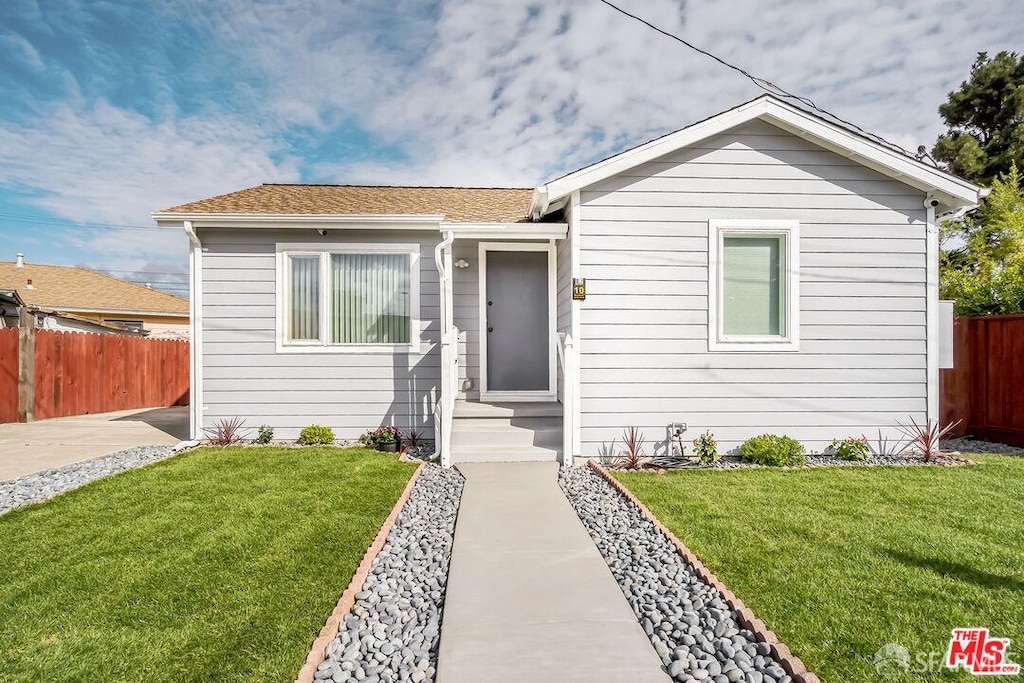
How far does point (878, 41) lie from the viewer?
340 inches

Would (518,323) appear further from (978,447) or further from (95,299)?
(95,299)

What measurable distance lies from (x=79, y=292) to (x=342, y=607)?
22.1 meters

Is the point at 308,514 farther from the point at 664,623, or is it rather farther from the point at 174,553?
the point at 664,623

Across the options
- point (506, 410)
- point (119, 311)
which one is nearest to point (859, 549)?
point (506, 410)

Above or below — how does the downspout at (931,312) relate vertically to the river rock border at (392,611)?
above

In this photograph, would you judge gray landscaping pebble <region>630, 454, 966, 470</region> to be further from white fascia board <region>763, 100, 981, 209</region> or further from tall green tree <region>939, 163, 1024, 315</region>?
tall green tree <region>939, 163, 1024, 315</region>

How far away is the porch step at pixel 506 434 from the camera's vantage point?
6.27m

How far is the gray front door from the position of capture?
25.4ft

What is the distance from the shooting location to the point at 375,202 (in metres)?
8.02

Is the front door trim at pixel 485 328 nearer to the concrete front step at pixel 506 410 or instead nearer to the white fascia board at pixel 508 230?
the concrete front step at pixel 506 410

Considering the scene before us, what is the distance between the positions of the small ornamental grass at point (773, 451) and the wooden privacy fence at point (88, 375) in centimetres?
1291

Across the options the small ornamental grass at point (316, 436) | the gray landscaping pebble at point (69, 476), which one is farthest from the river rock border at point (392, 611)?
the gray landscaping pebble at point (69, 476)

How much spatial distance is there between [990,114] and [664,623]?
23.0 metres

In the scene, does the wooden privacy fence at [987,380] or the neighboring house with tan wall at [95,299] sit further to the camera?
the neighboring house with tan wall at [95,299]
